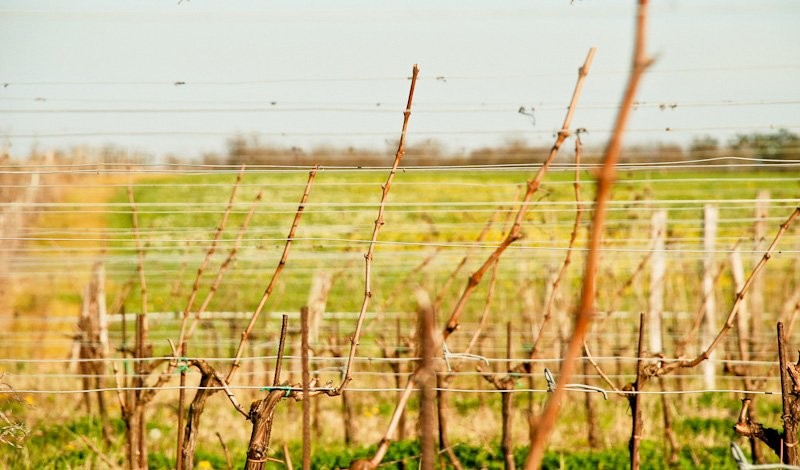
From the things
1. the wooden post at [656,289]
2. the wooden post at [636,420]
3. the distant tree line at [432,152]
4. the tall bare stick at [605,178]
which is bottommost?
the wooden post at [636,420]

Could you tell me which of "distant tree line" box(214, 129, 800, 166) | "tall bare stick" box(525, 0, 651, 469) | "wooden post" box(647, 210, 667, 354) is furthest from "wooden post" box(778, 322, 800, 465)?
"wooden post" box(647, 210, 667, 354)

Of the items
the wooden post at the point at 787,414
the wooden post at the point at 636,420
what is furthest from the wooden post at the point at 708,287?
the wooden post at the point at 787,414

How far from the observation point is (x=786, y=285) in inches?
324

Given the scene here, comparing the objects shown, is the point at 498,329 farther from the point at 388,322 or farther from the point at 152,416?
the point at 152,416

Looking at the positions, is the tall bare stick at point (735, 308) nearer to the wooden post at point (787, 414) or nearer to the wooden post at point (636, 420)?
the wooden post at point (636, 420)

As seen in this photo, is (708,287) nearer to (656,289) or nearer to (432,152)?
(656,289)

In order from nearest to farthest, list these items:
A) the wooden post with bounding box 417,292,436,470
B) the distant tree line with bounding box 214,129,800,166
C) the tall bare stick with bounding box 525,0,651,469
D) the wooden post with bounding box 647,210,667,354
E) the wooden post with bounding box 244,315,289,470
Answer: the tall bare stick with bounding box 525,0,651,469 → the wooden post with bounding box 417,292,436,470 → the wooden post with bounding box 244,315,289,470 → the distant tree line with bounding box 214,129,800,166 → the wooden post with bounding box 647,210,667,354

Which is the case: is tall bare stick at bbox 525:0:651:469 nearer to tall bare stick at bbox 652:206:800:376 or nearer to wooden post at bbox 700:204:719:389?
tall bare stick at bbox 652:206:800:376

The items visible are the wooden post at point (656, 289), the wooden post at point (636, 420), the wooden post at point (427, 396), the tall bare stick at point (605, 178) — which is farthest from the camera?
the wooden post at point (656, 289)

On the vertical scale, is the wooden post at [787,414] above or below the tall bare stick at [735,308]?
below

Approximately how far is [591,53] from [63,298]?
16.1 meters

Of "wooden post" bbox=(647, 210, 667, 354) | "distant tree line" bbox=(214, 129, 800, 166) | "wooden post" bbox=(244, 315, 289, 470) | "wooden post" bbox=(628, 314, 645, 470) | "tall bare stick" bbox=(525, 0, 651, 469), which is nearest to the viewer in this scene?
"tall bare stick" bbox=(525, 0, 651, 469)

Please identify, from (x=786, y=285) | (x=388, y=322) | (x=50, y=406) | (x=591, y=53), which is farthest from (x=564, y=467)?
(x=388, y=322)

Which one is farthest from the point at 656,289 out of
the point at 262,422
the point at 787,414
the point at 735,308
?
the point at 262,422
